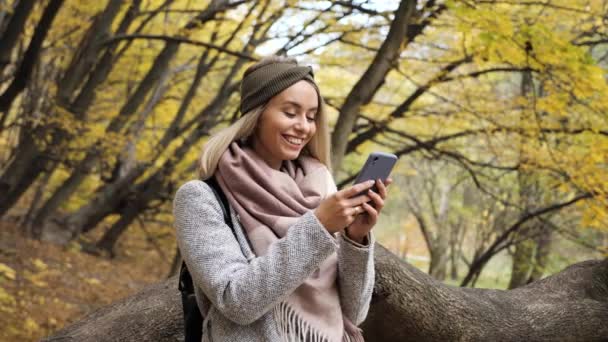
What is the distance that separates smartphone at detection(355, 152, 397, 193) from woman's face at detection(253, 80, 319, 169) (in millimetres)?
360

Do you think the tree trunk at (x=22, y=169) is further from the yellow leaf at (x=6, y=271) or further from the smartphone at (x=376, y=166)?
the smartphone at (x=376, y=166)

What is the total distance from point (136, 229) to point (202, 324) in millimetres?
13785

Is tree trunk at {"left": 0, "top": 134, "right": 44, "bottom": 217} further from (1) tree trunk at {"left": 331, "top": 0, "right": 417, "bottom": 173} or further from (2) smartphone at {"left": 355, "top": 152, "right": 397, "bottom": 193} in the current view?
(2) smartphone at {"left": 355, "top": 152, "right": 397, "bottom": 193}

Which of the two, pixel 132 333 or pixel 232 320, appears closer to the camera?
pixel 232 320

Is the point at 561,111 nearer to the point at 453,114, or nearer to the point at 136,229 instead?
the point at 453,114

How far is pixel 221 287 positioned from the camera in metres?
1.76

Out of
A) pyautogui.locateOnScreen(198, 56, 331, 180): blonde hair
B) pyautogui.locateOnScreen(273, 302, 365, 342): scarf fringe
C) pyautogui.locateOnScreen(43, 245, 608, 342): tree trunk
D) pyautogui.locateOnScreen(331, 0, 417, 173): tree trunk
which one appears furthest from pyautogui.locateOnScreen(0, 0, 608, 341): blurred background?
pyautogui.locateOnScreen(273, 302, 365, 342): scarf fringe

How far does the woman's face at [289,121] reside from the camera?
2014 millimetres

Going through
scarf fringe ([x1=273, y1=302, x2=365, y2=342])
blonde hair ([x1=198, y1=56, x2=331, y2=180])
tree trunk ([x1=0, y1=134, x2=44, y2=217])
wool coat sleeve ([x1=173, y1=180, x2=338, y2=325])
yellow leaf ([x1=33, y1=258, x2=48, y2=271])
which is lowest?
yellow leaf ([x1=33, y1=258, x2=48, y2=271])

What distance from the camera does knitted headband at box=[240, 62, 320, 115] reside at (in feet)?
6.55

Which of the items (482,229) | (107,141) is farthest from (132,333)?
(482,229)

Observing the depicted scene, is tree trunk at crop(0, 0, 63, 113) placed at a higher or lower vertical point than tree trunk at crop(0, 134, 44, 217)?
higher

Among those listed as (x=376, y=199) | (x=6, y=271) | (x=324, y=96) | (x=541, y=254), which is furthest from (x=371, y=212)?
(x=541, y=254)

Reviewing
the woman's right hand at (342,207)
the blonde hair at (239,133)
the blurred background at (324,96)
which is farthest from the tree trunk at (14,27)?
the woman's right hand at (342,207)
